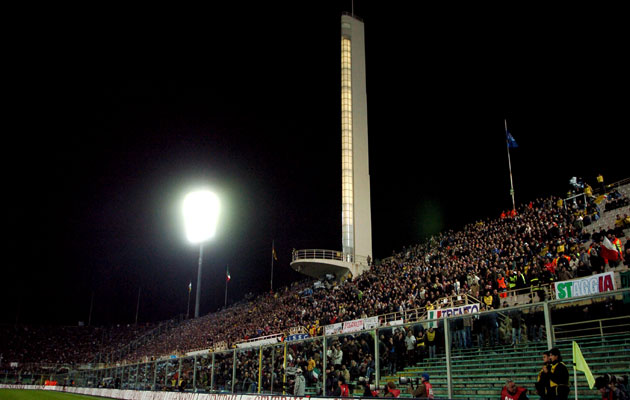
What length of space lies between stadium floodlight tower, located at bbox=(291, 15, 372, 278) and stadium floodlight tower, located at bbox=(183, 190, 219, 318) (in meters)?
24.5

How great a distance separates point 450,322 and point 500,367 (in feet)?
4.92

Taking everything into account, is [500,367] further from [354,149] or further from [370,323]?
[354,149]

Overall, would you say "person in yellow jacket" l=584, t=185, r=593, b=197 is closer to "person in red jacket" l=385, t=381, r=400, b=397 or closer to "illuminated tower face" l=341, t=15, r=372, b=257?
"person in red jacket" l=385, t=381, r=400, b=397

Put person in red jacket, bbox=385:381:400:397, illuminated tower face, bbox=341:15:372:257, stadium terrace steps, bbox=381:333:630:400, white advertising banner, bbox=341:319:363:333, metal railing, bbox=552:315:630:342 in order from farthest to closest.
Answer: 1. illuminated tower face, bbox=341:15:372:257
2. white advertising banner, bbox=341:319:363:333
3. person in red jacket, bbox=385:381:400:397
4. stadium terrace steps, bbox=381:333:630:400
5. metal railing, bbox=552:315:630:342

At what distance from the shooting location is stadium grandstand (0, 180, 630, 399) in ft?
31.0

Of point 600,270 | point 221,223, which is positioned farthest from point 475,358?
point 221,223

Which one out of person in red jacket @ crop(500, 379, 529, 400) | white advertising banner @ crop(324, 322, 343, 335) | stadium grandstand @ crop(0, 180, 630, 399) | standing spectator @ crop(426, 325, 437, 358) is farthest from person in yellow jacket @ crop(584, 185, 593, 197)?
person in red jacket @ crop(500, 379, 529, 400)

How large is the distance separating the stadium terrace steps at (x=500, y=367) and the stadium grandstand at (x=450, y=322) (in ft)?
0.09

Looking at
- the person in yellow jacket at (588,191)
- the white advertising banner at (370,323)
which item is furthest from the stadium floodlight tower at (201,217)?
the person in yellow jacket at (588,191)

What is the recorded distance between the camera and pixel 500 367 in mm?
10664

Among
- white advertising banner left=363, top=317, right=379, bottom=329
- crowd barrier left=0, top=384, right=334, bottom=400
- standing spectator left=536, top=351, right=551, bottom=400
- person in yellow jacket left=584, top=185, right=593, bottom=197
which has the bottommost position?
crowd barrier left=0, top=384, right=334, bottom=400

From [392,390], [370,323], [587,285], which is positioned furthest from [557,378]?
[370,323]

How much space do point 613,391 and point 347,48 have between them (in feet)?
152

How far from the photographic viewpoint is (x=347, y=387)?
40.3 ft
